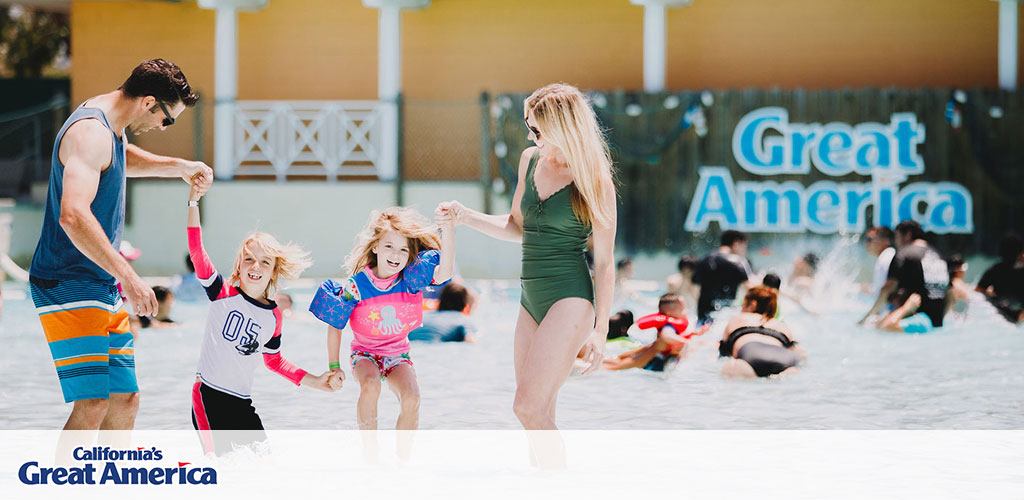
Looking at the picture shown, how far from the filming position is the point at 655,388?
8570 millimetres

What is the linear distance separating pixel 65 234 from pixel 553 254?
1886 mm

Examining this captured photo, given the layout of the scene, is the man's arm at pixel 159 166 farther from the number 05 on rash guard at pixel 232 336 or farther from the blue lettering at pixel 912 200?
the blue lettering at pixel 912 200

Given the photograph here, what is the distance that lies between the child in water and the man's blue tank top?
522cm

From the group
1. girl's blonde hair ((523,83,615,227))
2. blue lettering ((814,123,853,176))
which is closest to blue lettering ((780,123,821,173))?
blue lettering ((814,123,853,176))

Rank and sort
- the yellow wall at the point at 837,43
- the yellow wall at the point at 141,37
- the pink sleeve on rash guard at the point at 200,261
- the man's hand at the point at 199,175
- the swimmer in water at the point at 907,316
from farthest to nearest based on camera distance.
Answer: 1. the yellow wall at the point at 141,37
2. the yellow wall at the point at 837,43
3. the swimmer in water at the point at 907,316
4. the man's hand at the point at 199,175
5. the pink sleeve on rash guard at the point at 200,261

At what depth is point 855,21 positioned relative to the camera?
Result: 18094 millimetres

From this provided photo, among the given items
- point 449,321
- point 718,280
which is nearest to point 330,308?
point 449,321

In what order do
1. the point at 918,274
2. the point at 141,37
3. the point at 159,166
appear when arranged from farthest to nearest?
the point at 141,37 → the point at 918,274 → the point at 159,166

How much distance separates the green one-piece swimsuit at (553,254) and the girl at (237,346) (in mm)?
900

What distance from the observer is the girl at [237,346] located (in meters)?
4.91

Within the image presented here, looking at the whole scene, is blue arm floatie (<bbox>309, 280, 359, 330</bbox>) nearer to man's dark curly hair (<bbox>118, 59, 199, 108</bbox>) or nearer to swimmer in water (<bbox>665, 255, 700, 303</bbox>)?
man's dark curly hair (<bbox>118, 59, 199, 108</bbox>)
